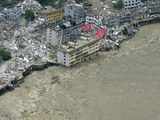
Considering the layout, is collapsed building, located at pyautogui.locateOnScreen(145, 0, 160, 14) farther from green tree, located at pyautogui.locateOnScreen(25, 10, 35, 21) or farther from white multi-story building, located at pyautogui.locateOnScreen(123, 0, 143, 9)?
green tree, located at pyautogui.locateOnScreen(25, 10, 35, 21)

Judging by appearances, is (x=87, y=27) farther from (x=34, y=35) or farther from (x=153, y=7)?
(x=153, y=7)

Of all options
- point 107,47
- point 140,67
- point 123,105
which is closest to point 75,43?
point 107,47

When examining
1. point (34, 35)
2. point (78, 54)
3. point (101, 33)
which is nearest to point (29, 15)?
point (34, 35)

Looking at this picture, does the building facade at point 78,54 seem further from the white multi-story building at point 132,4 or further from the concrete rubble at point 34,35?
the white multi-story building at point 132,4

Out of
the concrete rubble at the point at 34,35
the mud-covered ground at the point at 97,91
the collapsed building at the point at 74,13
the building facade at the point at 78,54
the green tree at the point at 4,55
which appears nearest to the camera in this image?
the mud-covered ground at the point at 97,91

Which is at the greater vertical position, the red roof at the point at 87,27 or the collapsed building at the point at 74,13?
the collapsed building at the point at 74,13

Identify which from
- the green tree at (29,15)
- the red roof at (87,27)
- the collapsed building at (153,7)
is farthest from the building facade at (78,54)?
the collapsed building at (153,7)

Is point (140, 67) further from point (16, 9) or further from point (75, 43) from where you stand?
point (16, 9)

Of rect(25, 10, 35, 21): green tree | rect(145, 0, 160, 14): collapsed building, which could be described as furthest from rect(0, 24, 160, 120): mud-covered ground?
rect(25, 10, 35, 21): green tree

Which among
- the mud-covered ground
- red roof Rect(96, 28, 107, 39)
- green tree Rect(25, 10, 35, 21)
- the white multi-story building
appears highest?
the white multi-story building
